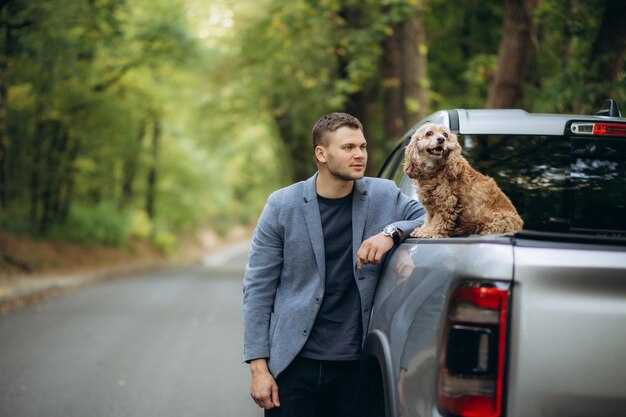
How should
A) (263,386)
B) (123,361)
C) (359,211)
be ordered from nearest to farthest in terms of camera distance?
(263,386)
(359,211)
(123,361)

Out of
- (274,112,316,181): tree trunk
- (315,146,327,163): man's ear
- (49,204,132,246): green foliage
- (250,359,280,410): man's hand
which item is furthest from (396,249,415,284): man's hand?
(49,204,132,246): green foliage

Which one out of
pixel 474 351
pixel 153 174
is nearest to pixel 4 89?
pixel 474 351

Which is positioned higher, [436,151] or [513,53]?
[513,53]

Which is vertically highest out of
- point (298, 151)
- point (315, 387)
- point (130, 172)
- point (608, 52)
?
point (298, 151)

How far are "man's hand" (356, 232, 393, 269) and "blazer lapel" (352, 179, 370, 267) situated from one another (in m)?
0.16

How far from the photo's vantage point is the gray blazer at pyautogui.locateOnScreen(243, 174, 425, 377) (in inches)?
128

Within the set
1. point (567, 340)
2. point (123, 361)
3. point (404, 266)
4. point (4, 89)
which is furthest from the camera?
point (4, 89)

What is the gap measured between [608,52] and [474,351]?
7864 mm

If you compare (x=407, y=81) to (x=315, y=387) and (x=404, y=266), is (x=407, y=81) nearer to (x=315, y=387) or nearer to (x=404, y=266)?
(x=315, y=387)

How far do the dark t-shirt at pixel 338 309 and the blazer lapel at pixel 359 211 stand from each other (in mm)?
67

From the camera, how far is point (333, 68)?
1655cm

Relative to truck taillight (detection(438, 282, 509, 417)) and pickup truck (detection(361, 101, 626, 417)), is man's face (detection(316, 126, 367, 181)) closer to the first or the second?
pickup truck (detection(361, 101, 626, 417))

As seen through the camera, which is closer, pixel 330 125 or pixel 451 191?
pixel 330 125

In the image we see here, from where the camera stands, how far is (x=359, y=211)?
11.0ft
